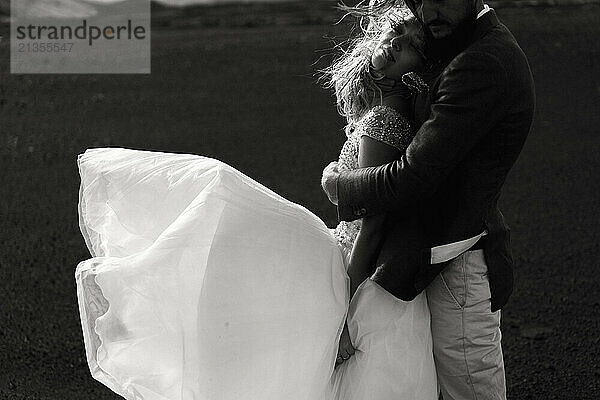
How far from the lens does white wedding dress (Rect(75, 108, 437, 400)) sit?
2.30 meters

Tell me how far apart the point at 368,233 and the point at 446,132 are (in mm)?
370

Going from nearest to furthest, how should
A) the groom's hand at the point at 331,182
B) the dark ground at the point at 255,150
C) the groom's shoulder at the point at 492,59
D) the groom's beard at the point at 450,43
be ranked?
the groom's shoulder at the point at 492,59, the groom's beard at the point at 450,43, the groom's hand at the point at 331,182, the dark ground at the point at 255,150

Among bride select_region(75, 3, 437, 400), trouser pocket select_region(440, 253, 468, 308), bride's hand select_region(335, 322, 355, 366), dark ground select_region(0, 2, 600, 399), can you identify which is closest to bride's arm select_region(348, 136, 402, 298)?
bride select_region(75, 3, 437, 400)

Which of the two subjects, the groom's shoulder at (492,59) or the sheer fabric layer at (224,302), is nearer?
the groom's shoulder at (492,59)

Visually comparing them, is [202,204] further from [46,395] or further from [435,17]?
[46,395]

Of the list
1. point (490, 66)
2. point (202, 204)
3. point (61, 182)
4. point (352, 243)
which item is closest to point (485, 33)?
point (490, 66)

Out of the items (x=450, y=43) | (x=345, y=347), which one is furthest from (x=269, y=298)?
(x=450, y=43)

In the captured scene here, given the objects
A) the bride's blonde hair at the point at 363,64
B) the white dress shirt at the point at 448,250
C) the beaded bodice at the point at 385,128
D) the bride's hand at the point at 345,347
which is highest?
the bride's blonde hair at the point at 363,64

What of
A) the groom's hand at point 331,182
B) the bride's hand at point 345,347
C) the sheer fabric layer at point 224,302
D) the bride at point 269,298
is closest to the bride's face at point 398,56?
the bride at point 269,298

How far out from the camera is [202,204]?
2354mm

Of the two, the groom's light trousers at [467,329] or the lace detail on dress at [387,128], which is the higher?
the lace detail on dress at [387,128]

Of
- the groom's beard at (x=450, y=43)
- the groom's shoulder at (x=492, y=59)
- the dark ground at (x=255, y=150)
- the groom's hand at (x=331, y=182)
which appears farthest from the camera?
the dark ground at (x=255, y=150)

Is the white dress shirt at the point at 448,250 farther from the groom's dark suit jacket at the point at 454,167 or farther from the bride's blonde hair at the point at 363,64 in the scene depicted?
the bride's blonde hair at the point at 363,64

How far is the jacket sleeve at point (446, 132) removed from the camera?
2.15m
